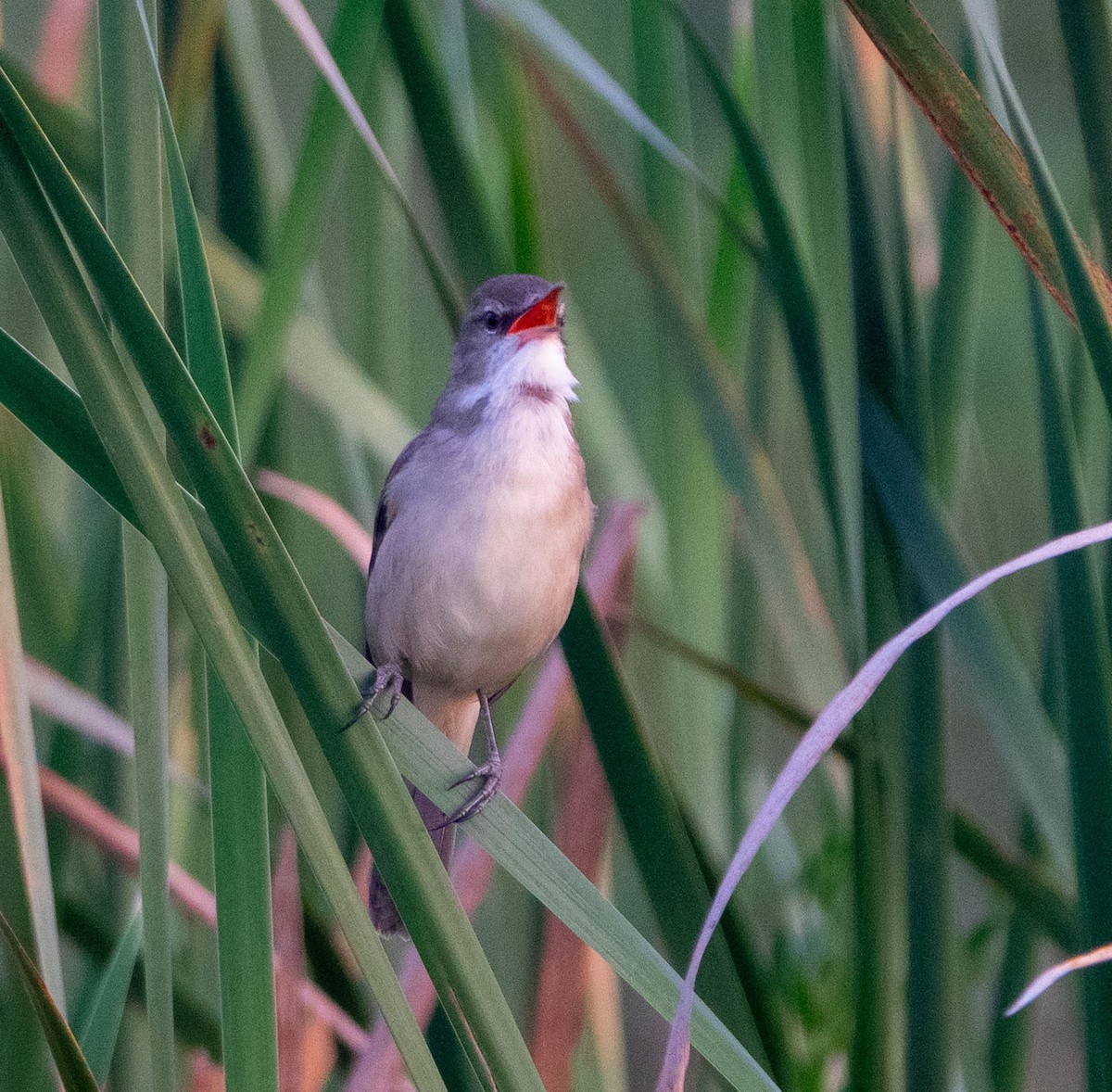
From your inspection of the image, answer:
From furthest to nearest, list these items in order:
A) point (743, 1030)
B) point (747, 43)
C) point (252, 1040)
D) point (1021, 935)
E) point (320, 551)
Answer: point (320, 551)
point (747, 43)
point (1021, 935)
point (743, 1030)
point (252, 1040)

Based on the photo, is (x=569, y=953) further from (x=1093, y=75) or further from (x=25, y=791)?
(x=1093, y=75)

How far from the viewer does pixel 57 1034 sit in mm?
838

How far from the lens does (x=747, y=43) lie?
155 centimetres

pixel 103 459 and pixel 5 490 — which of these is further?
pixel 5 490

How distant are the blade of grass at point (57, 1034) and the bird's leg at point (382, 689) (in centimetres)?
27

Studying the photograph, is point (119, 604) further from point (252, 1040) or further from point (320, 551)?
point (252, 1040)

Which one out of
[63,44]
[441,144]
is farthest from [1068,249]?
[63,44]

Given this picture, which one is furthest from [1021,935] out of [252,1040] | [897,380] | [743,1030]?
[252,1040]

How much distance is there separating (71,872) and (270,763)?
3.60ft

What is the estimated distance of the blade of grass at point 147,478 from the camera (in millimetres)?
719

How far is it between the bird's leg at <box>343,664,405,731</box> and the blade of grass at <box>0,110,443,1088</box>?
5cm

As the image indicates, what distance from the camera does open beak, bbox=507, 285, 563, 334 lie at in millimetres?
1528

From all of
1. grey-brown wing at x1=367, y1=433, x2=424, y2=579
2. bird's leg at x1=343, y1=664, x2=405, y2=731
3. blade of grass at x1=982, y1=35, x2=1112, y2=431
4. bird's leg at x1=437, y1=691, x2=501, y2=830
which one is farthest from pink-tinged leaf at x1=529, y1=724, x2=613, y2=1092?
blade of grass at x1=982, y1=35, x2=1112, y2=431

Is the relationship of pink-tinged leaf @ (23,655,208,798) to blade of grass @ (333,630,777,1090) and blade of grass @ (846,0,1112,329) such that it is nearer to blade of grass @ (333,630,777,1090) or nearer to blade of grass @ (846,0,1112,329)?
blade of grass @ (333,630,777,1090)
